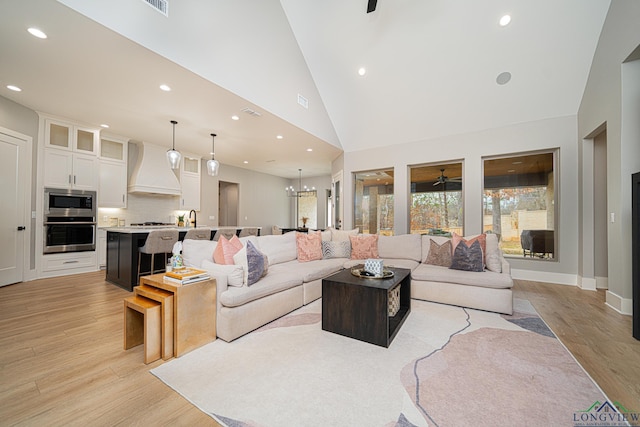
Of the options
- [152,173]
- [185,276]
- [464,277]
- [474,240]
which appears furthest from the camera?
[152,173]

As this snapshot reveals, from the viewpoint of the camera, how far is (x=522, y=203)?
4773mm

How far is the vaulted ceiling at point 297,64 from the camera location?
8.83 ft

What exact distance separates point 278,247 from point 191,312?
176 cm

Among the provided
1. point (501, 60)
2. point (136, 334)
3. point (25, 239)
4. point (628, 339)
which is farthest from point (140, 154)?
point (628, 339)

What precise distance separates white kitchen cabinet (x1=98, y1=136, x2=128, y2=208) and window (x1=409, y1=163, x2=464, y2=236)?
6455 millimetres

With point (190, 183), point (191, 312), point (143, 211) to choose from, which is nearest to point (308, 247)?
point (191, 312)

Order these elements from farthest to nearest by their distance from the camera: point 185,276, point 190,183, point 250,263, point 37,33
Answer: point 190,183
point 250,263
point 37,33
point 185,276

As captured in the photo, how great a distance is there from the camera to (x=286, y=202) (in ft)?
36.3

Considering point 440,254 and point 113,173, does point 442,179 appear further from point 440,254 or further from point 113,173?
point 113,173

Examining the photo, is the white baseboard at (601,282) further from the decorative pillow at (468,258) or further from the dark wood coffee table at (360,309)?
the dark wood coffee table at (360,309)

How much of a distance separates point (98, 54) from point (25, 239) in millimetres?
3659

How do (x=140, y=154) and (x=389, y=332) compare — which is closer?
(x=389, y=332)

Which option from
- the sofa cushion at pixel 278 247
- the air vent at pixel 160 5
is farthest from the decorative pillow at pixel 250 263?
the air vent at pixel 160 5

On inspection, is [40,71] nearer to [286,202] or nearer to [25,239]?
[25,239]
